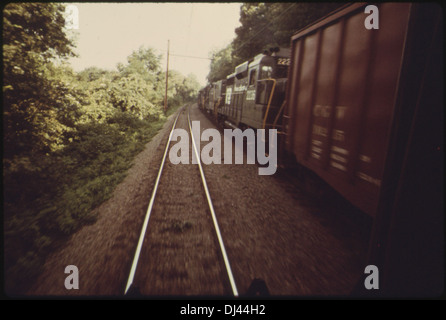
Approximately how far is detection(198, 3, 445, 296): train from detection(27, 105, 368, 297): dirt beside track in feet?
2.15

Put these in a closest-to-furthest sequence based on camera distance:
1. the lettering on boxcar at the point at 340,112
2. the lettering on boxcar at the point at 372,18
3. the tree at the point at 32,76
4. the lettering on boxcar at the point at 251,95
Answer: the lettering on boxcar at the point at 372,18 → the lettering on boxcar at the point at 340,112 → the tree at the point at 32,76 → the lettering on boxcar at the point at 251,95

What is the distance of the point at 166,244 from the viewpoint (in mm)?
3691

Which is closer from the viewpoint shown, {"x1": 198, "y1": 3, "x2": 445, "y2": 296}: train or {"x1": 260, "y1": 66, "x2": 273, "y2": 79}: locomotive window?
{"x1": 198, "y1": 3, "x2": 445, "y2": 296}: train

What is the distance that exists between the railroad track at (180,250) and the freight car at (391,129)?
192 cm

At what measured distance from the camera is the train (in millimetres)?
2064

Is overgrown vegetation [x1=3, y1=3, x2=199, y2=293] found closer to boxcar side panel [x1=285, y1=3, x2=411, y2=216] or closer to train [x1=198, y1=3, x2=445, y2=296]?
train [x1=198, y1=3, x2=445, y2=296]

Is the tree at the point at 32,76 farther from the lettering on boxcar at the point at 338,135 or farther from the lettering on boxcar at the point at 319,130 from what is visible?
the lettering on boxcar at the point at 338,135


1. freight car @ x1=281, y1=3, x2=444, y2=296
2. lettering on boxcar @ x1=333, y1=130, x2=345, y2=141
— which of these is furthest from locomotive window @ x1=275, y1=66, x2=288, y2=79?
lettering on boxcar @ x1=333, y1=130, x2=345, y2=141

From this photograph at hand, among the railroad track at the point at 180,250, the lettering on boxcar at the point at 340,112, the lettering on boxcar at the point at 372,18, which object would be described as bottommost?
the railroad track at the point at 180,250

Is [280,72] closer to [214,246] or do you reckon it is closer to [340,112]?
[340,112]

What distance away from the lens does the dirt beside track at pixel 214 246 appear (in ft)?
9.55

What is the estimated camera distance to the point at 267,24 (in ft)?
71.9

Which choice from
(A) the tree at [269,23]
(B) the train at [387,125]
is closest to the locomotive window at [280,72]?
(B) the train at [387,125]
